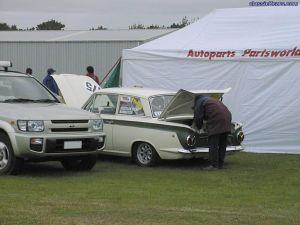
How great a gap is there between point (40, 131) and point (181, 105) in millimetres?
3195

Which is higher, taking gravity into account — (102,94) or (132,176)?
(102,94)

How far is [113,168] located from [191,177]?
183cm

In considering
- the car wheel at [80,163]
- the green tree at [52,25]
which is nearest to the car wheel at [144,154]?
the car wheel at [80,163]

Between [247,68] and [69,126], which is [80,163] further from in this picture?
[247,68]

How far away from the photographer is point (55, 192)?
9.22 metres

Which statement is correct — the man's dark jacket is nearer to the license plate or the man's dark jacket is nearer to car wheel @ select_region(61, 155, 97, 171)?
car wheel @ select_region(61, 155, 97, 171)

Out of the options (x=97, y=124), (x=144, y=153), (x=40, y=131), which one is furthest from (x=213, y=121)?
(x=40, y=131)

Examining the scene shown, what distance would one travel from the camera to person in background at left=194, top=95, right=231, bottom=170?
1209 centimetres

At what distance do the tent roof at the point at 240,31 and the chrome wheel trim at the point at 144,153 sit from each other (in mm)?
4226

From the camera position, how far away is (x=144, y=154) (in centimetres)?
1282

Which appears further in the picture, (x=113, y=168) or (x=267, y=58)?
(x=267, y=58)

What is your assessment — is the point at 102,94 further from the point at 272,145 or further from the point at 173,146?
the point at 272,145

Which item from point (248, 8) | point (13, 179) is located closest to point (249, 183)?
point (13, 179)

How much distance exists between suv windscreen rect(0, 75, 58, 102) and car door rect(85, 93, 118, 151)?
58.8 inches
